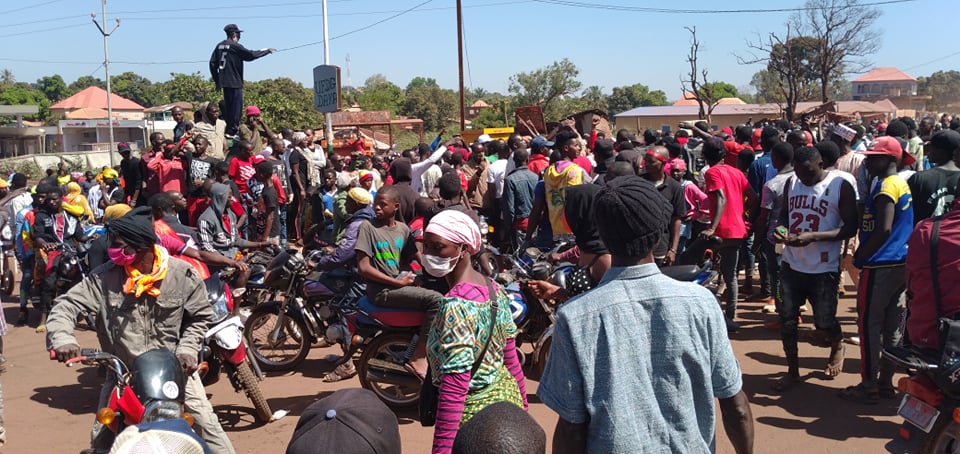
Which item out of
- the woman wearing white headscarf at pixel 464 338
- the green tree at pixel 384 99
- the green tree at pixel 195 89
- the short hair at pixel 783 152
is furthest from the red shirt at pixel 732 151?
the green tree at pixel 384 99

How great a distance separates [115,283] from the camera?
4180mm

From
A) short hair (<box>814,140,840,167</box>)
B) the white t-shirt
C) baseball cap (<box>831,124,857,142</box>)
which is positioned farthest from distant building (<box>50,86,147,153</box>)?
short hair (<box>814,140,840,167</box>)

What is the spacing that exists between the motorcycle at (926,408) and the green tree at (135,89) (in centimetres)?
10505

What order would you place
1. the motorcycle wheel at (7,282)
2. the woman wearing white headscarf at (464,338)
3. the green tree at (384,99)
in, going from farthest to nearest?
the green tree at (384,99)
the motorcycle wheel at (7,282)
the woman wearing white headscarf at (464,338)

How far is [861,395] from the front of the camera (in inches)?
221

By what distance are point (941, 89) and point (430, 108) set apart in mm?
65951

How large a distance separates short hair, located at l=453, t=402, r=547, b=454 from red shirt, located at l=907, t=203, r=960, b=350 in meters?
2.73

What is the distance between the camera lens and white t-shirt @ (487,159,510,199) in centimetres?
1020

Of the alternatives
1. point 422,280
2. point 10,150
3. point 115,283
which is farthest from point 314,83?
point 10,150

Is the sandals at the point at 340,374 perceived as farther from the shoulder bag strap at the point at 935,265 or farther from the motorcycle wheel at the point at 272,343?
the shoulder bag strap at the point at 935,265

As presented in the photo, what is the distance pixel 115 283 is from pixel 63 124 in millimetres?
62551

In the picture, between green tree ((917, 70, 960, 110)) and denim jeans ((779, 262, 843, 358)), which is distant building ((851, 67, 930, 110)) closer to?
green tree ((917, 70, 960, 110))

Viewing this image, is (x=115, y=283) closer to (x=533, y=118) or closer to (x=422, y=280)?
(x=422, y=280)

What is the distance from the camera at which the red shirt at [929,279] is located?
12.6 feet
